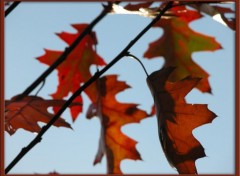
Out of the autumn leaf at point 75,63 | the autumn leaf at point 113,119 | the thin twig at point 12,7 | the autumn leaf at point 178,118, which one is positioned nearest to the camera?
the autumn leaf at point 178,118

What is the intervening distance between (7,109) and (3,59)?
0.73 feet

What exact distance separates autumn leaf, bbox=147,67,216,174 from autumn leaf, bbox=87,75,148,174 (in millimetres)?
791

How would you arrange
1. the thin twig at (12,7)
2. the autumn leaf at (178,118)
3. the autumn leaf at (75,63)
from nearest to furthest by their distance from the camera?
the autumn leaf at (178,118) < the thin twig at (12,7) < the autumn leaf at (75,63)

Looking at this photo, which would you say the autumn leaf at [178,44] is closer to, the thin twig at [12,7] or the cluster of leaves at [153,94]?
the cluster of leaves at [153,94]

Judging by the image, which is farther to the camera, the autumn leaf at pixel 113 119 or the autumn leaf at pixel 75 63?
the autumn leaf at pixel 75 63

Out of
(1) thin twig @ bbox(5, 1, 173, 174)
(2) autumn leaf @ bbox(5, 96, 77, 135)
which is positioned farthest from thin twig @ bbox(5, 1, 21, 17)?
(1) thin twig @ bbox(5, 1, 173, 174)

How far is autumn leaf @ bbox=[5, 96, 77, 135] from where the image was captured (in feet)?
5.63

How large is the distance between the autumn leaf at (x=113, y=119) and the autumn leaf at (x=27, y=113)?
452 mm

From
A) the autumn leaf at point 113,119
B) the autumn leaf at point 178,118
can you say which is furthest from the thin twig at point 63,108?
the autumn leaf at point 113,119

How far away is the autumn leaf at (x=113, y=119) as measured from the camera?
7.25 feet

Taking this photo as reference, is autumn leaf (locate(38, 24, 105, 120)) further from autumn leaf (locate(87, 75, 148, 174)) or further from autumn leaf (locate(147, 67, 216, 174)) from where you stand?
autumn leaf (locate(147, 67, 216, 174))

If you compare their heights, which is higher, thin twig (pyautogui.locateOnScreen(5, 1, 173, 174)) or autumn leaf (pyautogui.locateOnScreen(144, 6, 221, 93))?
thin twig (pyautogui.locateOnScreen(5, 1, 173, 174))

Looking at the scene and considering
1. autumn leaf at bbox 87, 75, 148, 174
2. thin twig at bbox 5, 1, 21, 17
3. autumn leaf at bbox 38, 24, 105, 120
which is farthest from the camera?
autumn leaf at bbox 38, 24, 105, 120

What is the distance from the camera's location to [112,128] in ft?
7.62
